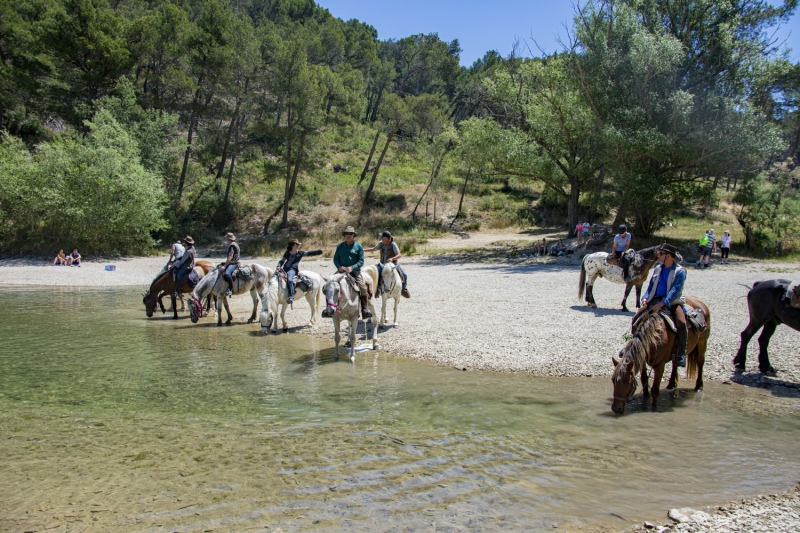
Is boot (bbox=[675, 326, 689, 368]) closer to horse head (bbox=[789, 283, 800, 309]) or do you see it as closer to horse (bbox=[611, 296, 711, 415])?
horse (bbox=[611, 296, 711, 415])

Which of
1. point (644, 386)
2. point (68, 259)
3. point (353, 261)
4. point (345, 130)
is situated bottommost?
point (644, 386)

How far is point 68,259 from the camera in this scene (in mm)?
26531

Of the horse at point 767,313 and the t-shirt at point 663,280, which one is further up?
the t-shirt at point 663,280

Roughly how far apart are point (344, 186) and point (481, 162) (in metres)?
19.0

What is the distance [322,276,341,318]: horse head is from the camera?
945 cm

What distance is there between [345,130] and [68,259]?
20057mm

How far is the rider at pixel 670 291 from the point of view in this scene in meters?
7.57

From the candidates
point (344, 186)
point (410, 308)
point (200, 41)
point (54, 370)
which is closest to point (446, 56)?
point (344, 186)

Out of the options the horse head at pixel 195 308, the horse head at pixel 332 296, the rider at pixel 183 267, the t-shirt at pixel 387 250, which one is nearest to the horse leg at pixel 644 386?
the horse head at pixel 332 296

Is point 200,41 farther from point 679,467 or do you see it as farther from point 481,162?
point 679,467

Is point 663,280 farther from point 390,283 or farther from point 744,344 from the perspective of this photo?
point 390,283

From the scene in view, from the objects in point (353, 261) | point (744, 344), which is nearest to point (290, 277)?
point (353, 261)

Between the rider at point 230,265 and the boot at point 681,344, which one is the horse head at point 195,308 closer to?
the rider at point 230,265

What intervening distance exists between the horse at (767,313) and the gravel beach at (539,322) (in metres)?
0.25
